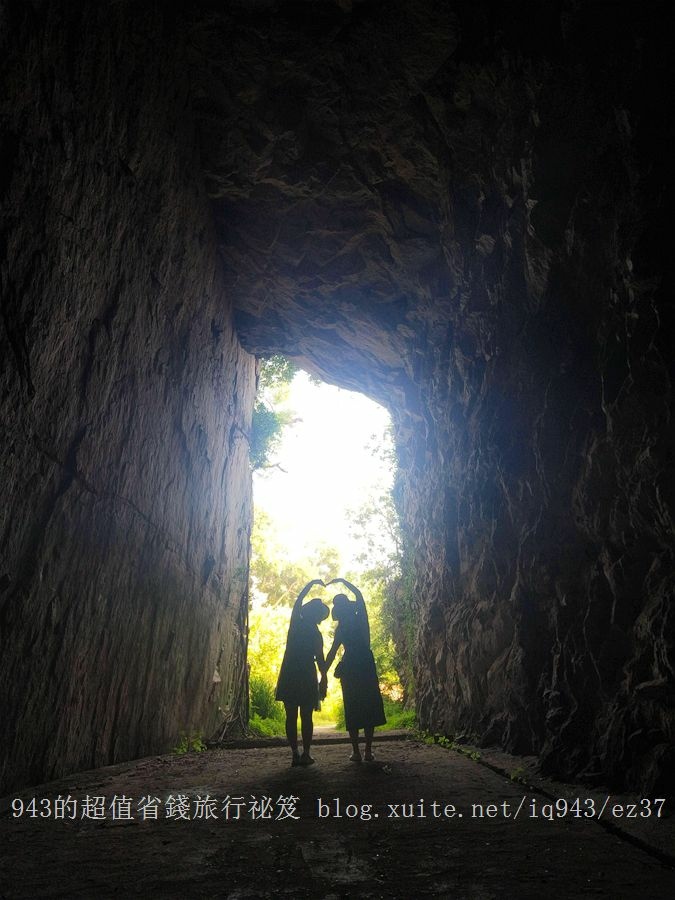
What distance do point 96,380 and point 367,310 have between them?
20.5 ft

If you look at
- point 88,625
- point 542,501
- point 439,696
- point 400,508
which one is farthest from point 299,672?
point 400,508

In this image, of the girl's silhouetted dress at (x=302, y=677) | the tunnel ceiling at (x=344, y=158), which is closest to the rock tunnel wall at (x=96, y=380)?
the tunnel ceiling at (x=344, y=158)

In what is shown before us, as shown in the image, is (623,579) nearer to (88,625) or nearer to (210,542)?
(88,625)

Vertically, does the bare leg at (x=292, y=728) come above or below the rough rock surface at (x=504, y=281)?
below

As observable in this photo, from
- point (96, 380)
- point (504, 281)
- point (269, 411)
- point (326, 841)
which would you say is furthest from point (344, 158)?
point (269, 411)

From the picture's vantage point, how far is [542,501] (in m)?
5.54

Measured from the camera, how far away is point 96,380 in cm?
489

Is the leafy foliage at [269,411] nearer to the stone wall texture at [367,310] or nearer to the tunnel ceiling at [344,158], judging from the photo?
the tunnel ceiling at [344,158]

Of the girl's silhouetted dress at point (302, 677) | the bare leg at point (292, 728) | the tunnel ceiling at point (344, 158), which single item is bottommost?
the bare leg at point (292, 728)

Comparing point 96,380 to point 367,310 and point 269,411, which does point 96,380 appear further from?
point 269,411

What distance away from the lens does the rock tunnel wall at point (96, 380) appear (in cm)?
360

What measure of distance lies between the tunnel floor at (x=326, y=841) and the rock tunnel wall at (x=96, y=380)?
99cm

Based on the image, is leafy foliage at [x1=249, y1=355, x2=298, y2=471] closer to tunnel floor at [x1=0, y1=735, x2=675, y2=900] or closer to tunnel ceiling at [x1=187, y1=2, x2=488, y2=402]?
tunnel ceiling at [x1=187, y1=2, x2=488, y2=402]

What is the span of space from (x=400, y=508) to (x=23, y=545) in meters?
10.4
